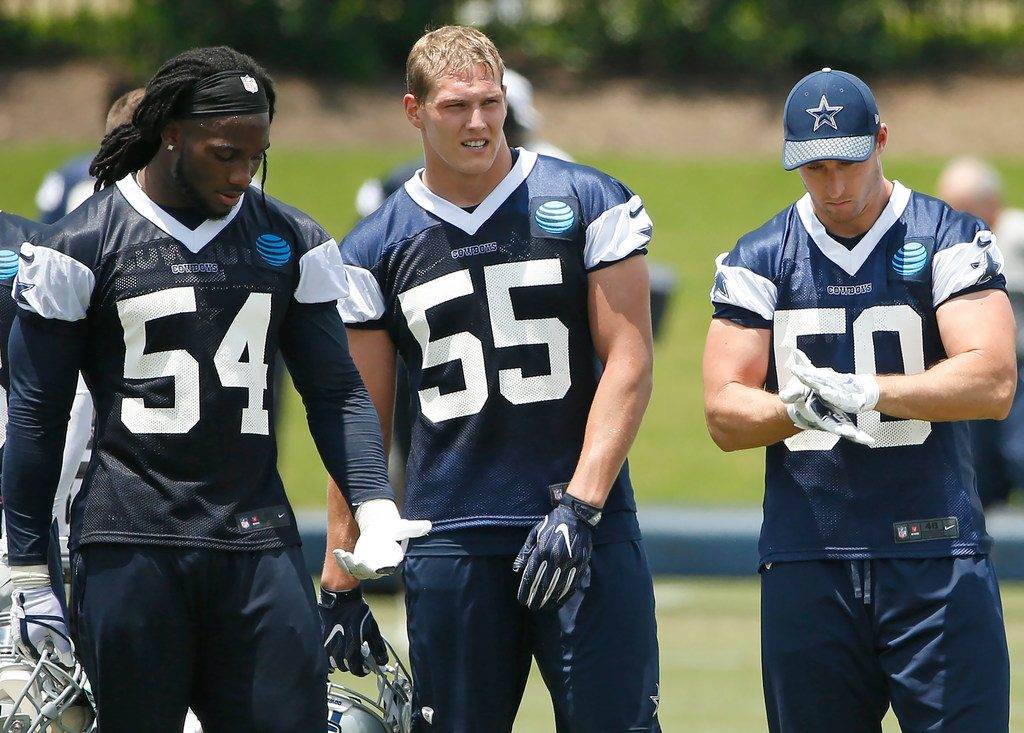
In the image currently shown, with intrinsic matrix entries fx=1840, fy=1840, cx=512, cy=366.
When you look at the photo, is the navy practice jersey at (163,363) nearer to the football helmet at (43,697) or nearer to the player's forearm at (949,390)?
the football helmet at (43,697)

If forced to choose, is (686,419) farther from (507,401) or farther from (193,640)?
(193,640)

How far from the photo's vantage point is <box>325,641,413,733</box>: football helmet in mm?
4539

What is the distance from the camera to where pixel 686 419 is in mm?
15961

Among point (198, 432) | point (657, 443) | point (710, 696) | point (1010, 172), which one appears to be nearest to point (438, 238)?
point (198, 432)

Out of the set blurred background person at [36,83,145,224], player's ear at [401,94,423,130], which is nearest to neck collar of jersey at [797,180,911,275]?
player's ear at [401,94,423,130]

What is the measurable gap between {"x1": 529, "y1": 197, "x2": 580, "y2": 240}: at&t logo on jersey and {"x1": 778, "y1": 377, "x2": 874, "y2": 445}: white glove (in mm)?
706

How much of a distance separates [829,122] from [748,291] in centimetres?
44

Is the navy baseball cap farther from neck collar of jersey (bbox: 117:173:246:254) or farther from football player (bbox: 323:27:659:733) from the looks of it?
neck collar of jersey (bbox: 117:173:246:254)

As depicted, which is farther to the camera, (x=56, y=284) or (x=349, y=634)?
Answer: (x=349, y=634)

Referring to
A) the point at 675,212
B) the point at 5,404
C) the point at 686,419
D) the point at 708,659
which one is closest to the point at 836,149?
the point at 5,404

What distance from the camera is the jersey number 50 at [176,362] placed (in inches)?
153

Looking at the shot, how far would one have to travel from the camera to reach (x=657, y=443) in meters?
15.4

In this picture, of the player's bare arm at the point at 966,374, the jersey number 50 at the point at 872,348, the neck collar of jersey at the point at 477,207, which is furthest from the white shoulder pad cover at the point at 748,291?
the neck collar of jersey at the point at 477,207

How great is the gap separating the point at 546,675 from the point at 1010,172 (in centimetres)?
1975
